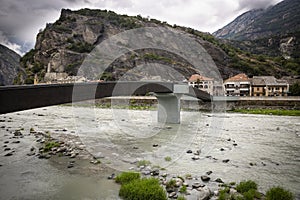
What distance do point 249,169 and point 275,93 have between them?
46.9 meters

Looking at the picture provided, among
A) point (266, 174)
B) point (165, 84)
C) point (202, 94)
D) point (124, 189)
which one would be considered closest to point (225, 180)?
point (266, 174)

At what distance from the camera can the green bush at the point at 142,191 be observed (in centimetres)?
561

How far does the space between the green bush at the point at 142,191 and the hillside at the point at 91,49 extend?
6811cm

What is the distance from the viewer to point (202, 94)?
29906 mm

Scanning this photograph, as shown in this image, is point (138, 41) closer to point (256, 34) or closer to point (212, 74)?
point (212, 74)

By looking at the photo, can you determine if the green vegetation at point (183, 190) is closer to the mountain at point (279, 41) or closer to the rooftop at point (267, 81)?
the rooftop at point (267, 81)

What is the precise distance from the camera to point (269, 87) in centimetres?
4888

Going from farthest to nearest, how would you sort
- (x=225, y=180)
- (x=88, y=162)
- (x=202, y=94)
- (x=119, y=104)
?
(x=119, y=104) < (x=202, y=94) < (x=88, y=162) < (x=225, y=180)

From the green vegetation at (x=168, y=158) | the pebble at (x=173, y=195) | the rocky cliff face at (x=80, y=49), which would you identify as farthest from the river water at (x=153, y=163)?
the rocky cliff face at (x=80, y=49)

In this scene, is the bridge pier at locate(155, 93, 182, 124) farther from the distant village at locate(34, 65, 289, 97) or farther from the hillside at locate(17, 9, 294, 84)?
the hillside at locate(17, 9, 294, 84)

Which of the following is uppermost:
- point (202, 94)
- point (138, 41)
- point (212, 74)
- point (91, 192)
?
point (138, 41)

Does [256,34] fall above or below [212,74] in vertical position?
above

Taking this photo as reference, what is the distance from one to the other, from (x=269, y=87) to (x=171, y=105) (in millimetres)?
36775

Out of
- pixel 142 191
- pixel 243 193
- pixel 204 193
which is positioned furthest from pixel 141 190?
pixel 243 193
